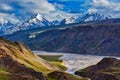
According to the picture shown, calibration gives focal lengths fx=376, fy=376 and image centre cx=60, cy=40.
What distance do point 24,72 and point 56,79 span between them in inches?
641

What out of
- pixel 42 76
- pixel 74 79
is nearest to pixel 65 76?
pixel 74 79

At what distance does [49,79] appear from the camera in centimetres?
18538

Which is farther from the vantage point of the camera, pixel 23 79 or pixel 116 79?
pixel 116 79

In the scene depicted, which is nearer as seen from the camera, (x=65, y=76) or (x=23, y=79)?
(x=23, y=79)

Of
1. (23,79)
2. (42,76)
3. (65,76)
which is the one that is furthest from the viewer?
(65,76)

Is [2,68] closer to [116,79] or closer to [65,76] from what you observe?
[65,76]

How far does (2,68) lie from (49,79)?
28.4m

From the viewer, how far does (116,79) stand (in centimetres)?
19950

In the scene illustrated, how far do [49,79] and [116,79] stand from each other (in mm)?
37873

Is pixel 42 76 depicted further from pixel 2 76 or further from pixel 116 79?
pixel 116 79

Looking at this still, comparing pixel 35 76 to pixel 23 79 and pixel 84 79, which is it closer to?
pixel 23 79

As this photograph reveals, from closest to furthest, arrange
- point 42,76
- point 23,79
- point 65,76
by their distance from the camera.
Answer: point 23,79, point 42,76, point 65,76

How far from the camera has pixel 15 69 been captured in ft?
644

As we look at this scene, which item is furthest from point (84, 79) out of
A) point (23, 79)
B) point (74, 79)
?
point (23, 79)
